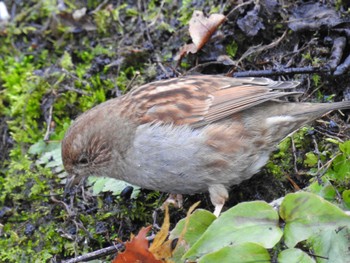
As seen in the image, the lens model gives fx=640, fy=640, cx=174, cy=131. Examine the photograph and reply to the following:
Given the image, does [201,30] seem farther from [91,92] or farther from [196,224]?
[196,224]

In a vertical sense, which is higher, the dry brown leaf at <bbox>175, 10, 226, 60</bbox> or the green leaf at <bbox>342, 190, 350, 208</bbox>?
the dry brown leaf at <bbox>175, 10, 226, 60</bbox>

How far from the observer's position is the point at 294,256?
11.3 feet

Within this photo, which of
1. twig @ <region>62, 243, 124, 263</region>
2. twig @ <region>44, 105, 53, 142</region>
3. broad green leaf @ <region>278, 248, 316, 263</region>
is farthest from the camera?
twig @ <region>44, 105, 53, 142</region>

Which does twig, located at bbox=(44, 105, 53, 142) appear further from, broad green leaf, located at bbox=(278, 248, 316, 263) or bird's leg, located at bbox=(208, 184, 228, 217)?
broad green leaf, located at bbox=(278, 248, 316, 263)

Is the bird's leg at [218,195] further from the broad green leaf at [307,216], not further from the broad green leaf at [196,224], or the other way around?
the broad green leaf at [307,216]

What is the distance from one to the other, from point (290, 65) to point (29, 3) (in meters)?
3.15

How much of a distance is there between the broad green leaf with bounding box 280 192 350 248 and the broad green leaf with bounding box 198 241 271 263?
6.8 inches

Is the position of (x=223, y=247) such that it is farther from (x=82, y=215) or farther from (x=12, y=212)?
(x=12, y=212)

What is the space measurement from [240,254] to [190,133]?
126 cm

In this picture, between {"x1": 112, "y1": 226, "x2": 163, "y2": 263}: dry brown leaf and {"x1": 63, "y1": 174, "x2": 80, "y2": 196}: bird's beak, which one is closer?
{"x1": 112, "y1": 226, "x2": 163, "y2": 263}: dry brown leaf

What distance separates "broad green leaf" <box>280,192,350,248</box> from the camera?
3.48 metres

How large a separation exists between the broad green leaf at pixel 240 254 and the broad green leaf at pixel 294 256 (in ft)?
0.28

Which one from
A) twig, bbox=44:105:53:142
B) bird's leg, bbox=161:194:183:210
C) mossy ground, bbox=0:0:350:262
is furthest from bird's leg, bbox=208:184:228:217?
twig, bbox=44:105:53:142

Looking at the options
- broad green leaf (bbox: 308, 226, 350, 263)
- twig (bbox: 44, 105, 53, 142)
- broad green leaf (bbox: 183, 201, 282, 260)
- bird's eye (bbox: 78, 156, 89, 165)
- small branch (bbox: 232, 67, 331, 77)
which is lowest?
twig (bbox: 44, 105, 53, 142)
